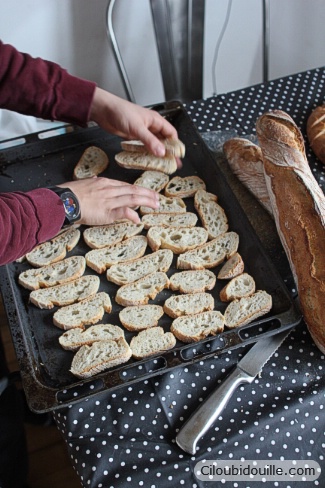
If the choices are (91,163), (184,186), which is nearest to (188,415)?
(184,186)

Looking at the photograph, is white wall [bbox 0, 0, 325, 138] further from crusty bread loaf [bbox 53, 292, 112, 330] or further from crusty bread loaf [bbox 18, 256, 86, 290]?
crusty bread loaf [bbox 53, 292, 112, 330]

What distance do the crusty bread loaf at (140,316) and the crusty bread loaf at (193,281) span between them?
0.08 meters

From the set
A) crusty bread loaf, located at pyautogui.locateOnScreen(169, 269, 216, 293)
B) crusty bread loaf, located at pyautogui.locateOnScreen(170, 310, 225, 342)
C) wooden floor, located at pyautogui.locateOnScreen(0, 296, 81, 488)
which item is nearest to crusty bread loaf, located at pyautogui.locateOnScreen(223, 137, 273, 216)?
crusty bread loaf, located at pyautogui.locateOnScreen(169, 269, 216, 293)

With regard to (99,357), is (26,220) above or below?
above

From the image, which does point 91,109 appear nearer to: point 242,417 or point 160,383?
point 160,383

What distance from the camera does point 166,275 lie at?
1.41 m

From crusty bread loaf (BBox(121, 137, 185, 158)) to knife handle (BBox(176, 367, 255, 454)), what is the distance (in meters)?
0.64

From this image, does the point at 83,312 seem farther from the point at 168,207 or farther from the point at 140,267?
the point at 168,207

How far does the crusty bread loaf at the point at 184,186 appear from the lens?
159 centimetres

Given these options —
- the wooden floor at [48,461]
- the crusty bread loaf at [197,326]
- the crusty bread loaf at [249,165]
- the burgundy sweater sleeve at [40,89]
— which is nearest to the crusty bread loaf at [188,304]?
the crusty bread loaf at [197,326]

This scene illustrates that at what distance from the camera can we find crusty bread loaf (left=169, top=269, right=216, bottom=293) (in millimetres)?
1380

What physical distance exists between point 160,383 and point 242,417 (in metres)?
0.19

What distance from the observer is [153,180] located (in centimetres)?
165

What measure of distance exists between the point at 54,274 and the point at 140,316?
260 millimetres
